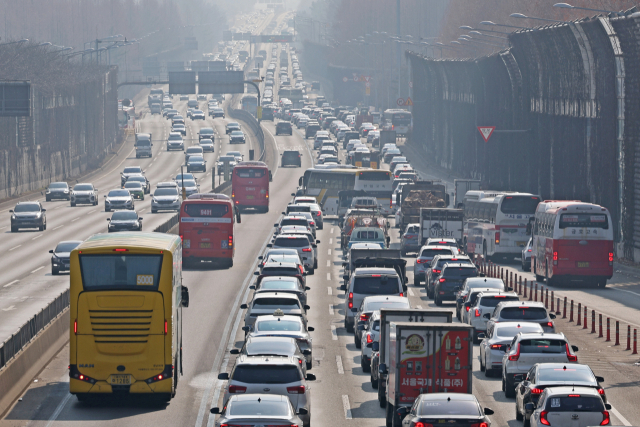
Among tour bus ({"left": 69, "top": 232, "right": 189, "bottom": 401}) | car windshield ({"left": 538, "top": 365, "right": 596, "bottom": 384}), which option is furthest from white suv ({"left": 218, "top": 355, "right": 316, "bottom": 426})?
car windshield ({"left": 538, "top": 365, "right": 596, "bottom": 384})

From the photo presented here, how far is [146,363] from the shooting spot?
72.3 ft

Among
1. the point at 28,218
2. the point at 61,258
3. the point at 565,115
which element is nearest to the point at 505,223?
the point at 565,115

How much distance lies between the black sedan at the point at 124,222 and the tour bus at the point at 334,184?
19.1 metres

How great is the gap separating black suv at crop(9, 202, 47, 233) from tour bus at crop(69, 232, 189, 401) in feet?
149

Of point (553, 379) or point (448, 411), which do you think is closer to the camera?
point (448, 411)

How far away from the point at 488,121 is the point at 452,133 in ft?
75.7

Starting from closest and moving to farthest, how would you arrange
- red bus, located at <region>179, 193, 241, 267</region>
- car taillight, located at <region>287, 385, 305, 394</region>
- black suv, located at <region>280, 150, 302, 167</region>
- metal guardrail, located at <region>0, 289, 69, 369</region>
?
car taillight, located at <region>287, 385, 305, 394</region>, metal guardrail, located at <region>0, 289, 69, 369</region>, red bus, located at <region>179, 193, 241, 267</region>, black suv, located at <region>280, 150, 302, 167</region>

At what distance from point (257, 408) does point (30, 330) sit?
11.0m

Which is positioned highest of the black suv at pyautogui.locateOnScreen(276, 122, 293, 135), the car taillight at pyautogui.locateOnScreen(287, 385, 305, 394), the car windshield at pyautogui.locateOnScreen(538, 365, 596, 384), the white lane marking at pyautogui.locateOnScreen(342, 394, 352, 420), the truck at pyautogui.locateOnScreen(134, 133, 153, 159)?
the black suv at pyautogui.locateOnScreen(276, 122, 293, 135)

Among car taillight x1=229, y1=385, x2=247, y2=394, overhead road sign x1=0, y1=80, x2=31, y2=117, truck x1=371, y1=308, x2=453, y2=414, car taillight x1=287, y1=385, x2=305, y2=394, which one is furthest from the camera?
overhead road sign x1=0, y1=80, x2=31, y2=117

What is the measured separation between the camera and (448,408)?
1731cm

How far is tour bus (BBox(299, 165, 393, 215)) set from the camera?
7581cm

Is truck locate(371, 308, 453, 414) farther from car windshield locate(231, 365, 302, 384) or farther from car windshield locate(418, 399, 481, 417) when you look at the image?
car windshield locate(418, 399, 481, 417)

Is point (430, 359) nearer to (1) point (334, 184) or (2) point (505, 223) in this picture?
(2) point (505, 223)
